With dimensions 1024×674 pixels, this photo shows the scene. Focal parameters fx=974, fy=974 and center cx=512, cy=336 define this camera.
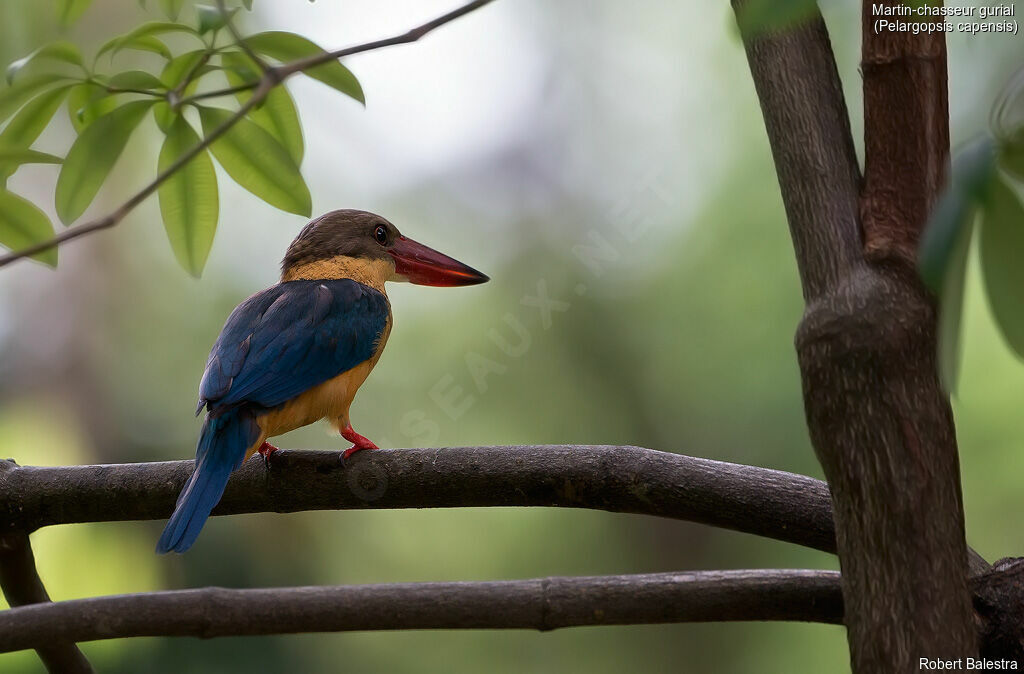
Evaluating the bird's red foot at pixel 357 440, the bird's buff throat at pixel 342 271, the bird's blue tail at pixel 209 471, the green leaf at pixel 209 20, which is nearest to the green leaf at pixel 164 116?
the green leaf at pixel 209 20

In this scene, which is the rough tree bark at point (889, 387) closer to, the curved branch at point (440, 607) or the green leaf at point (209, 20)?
the curved branch at point (440, 607)

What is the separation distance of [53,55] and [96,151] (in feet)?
0.36

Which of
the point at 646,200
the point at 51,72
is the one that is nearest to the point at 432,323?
the point at 646,200

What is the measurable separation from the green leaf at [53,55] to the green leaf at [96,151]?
0.07m

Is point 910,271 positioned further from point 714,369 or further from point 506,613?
point 714,369

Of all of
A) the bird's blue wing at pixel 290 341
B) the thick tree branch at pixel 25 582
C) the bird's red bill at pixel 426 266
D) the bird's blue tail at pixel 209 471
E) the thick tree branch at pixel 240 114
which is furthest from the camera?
the bird's red bill at pixel 426 266

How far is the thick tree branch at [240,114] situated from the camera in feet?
2.15

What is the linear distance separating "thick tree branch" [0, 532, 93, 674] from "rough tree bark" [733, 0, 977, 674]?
99cm

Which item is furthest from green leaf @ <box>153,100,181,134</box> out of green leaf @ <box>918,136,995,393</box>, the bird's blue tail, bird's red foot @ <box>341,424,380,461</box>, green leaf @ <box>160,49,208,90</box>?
green leaf @ <box>918,136,995,393</box>

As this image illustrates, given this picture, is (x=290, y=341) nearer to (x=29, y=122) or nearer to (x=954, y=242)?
(x=29, y=122)

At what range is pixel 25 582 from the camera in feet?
4.29

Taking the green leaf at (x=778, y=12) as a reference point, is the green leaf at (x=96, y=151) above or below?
above

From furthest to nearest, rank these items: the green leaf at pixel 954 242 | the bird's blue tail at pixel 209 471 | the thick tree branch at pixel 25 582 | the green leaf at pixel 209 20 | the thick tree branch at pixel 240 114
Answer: the thick tree branch at pixel 25 582
the bird's blue tail at pixel 209 471
the green leaf at pixel 209 20
the thick tree branch at pixel 240 114
the green leaf at pixel 954 242

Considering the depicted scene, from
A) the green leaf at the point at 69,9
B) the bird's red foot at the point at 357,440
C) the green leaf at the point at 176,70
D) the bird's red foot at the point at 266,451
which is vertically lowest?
the bird's red foot at the point at 266,451
